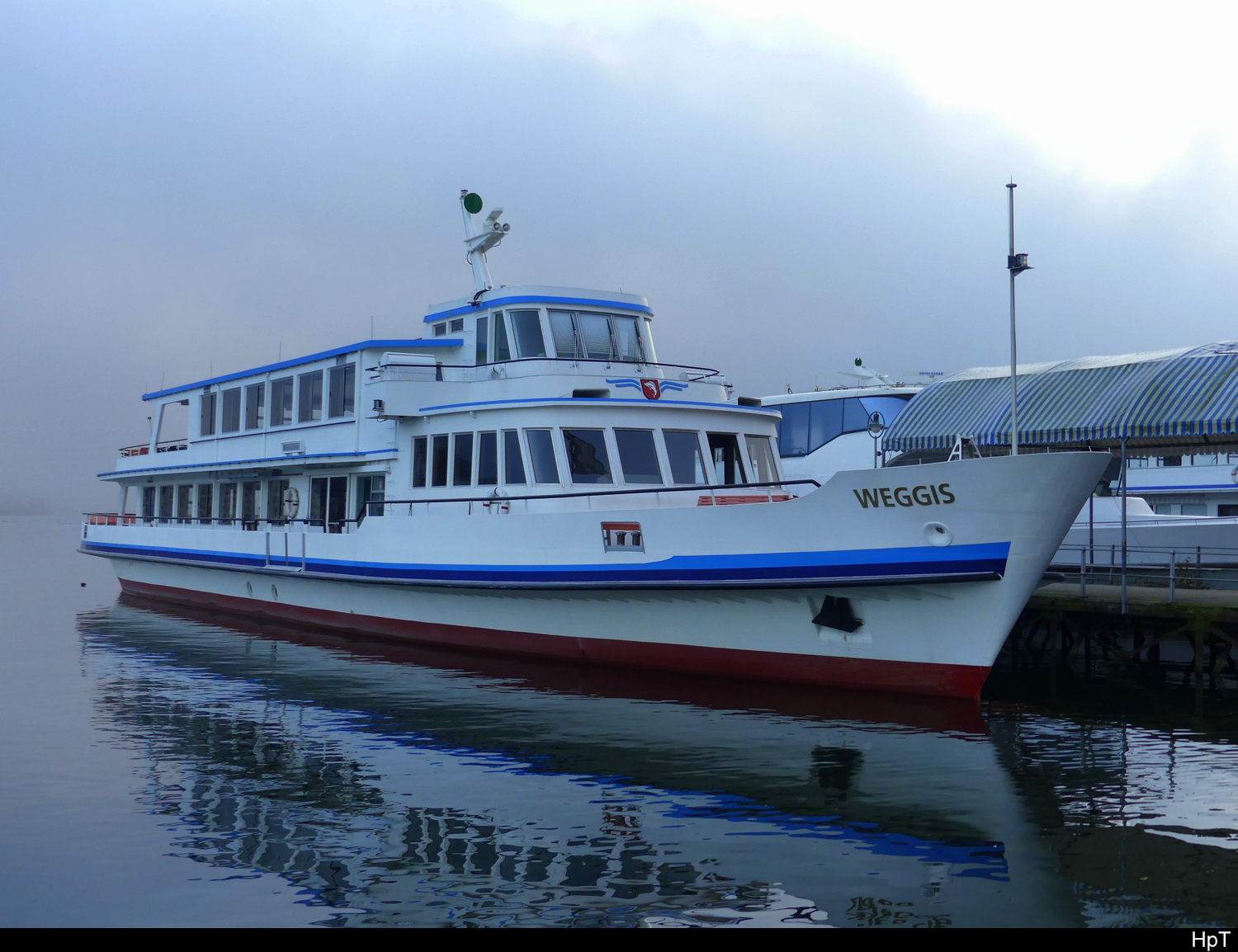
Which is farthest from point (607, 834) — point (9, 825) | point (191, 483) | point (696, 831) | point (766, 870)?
point (191, 483)

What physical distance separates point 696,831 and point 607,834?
Result: 2.51 ft

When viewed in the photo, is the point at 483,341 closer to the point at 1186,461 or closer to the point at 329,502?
the point at 329,502

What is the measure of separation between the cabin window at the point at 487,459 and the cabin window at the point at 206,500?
12.0 meters

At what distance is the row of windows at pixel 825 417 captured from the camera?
34781 mm

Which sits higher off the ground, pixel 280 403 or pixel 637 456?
pixel 280 403

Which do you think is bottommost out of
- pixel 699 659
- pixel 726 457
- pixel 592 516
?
pixel 699 659

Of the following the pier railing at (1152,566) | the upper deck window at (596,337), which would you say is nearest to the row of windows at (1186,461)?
the pier railing at (1152,566)

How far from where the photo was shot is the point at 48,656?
2033 centimetres

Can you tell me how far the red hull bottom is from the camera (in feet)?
44.3

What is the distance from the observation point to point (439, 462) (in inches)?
742

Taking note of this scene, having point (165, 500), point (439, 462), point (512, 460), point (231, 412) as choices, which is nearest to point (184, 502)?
point (165, 500)

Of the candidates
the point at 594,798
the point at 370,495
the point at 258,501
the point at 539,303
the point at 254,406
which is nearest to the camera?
the point at 594,798

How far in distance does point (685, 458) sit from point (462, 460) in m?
3.78
